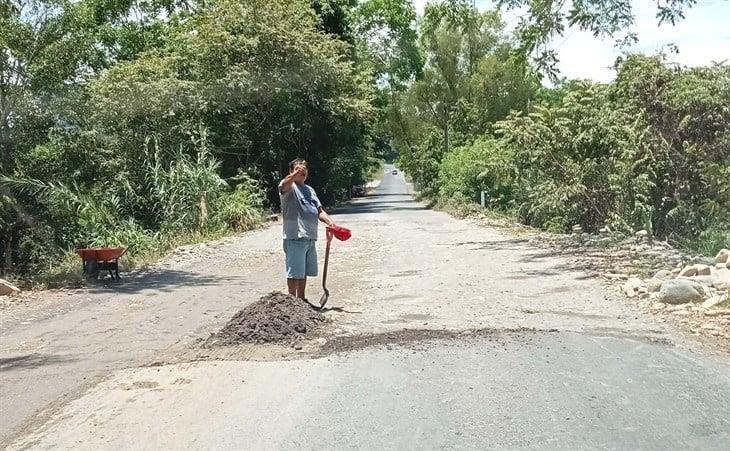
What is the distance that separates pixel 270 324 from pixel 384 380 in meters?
2.16

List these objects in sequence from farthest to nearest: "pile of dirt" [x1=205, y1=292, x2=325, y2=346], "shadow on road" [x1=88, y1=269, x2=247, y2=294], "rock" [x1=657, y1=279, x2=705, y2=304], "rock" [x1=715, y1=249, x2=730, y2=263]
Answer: "shadow on road" [x1=88, y1=269, x2=247, y2=294] → "rock" [x1=715, y1=249, x2=730, y2=263] → "rock" [x1=657, y1=279, x2=705, y2=304] → "pile of dirt" [x1=205, y1=292, x2=325, y2=346]

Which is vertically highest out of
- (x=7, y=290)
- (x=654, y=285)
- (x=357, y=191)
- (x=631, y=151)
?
(x=631, y=151)

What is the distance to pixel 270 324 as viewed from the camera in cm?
836

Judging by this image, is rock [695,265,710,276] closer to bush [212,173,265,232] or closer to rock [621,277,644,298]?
rock [621,277,644,298]

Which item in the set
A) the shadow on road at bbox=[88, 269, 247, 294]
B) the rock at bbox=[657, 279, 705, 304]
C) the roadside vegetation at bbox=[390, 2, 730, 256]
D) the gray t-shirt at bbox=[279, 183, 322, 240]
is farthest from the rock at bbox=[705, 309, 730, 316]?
the shadow on road at bbox=[88, 269, 247, 294]

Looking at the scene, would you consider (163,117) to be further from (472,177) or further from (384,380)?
(384,380)

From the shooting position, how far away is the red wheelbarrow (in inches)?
537

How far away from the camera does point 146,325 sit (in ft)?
31.8

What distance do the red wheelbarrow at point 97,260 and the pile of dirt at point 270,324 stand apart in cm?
580

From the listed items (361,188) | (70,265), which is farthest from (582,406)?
(361,188)

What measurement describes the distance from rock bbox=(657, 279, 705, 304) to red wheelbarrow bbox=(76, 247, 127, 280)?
356 inches

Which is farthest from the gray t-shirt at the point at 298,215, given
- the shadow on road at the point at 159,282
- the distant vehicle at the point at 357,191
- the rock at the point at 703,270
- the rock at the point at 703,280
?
the distant vehicle at the point at 357,191

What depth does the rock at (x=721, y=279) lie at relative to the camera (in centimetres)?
1011

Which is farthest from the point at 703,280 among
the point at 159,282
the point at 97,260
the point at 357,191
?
the point at 357,191
